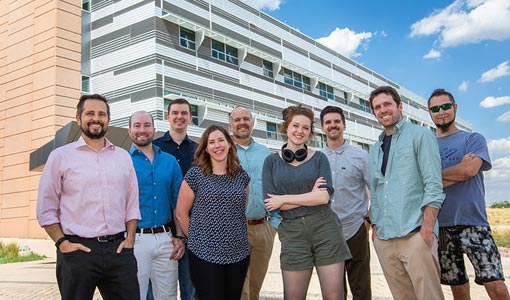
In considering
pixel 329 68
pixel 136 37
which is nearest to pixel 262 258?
pixel 136 37

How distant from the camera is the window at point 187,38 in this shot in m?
26.1

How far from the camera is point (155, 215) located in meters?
4.31

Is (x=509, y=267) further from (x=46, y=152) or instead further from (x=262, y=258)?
(x=46, y=152)

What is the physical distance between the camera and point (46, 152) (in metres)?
20.3

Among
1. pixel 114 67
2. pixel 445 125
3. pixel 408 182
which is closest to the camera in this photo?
pixel 408 182

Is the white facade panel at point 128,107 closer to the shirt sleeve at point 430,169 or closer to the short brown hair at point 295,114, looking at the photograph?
the short brown hair at point 295,114

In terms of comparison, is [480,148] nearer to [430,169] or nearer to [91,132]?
[430,169]

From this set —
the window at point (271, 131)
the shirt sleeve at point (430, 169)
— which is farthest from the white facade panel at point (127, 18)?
the shirt sleeve at point (430, 169)

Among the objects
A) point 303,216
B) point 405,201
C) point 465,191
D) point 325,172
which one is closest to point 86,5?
point 325,172

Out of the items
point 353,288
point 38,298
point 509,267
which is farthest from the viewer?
point 509,267

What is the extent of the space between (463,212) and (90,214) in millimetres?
3414

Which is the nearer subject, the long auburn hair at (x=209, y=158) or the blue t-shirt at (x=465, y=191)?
the long auburn hair at (x=209, y=158)

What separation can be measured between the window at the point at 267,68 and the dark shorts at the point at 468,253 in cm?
2865

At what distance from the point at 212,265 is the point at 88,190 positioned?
1.20m
